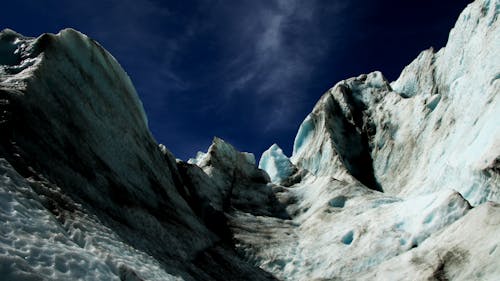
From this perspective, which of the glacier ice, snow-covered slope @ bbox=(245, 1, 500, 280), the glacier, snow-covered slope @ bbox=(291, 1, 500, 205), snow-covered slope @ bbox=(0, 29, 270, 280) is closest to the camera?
snow-covered slope @ bbox=(0, 29, 270, 280)

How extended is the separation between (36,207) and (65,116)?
7323mm

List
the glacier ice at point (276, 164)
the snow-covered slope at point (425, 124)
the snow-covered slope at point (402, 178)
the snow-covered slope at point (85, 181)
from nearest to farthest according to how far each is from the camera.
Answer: the snow-covered slope at point (85, 181) < the snow-covered slope at point (402, 178) < the snow-covered slope at point (425, 124) < the glacier ice at point (276, 164)

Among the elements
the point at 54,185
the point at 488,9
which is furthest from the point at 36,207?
the point at 488,9

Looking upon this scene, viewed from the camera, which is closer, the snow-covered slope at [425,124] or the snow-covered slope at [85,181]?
the snow-covered slope at [85,181]

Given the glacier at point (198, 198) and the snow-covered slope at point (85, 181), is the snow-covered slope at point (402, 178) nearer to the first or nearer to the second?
the glacier at point (198, 198)

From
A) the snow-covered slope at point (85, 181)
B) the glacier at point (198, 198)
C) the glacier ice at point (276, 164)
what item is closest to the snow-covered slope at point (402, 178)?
the glacier at point (198, 198)

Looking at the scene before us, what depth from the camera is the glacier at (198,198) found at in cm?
1525

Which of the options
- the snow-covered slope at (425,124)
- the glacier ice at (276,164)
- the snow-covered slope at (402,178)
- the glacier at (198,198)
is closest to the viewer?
the glacier at (198,198)

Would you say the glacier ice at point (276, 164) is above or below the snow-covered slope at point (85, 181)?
above

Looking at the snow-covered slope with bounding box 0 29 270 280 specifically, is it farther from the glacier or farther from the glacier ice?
the glacier ice

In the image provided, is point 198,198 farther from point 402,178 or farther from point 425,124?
point 425,124

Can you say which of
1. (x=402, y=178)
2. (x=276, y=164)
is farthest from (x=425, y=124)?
(x=276, y=164)

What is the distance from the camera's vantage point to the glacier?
15250 millimetres

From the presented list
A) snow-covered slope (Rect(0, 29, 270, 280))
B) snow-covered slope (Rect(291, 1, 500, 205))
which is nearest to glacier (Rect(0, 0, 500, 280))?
snow-covered slope (Rect(0, 29, 270, 280))
